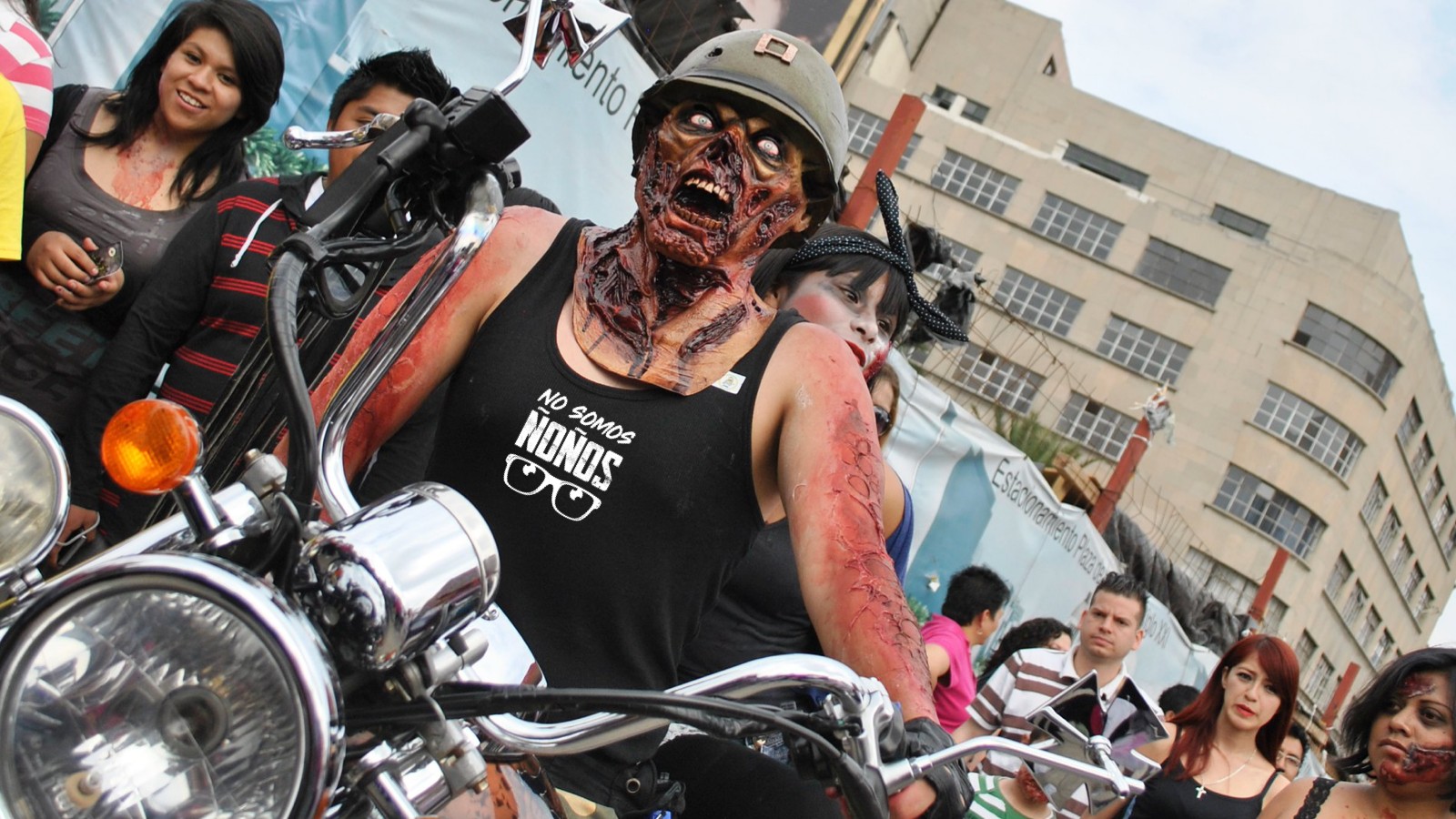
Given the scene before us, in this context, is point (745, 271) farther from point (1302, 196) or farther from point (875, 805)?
point (1302, 196)

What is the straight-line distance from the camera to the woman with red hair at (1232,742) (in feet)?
16.1

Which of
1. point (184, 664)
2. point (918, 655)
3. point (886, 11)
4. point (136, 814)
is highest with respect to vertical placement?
point (886, 11)

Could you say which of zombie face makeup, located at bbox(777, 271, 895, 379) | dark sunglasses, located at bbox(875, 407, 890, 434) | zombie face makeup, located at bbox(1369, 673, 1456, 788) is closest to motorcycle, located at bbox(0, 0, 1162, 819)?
zombie face makeup, located at bbox(777, 271, 895, 379)

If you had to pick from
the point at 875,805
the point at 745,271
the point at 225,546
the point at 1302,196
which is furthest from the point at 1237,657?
the point at 1302,196

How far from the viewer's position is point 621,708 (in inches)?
51.4

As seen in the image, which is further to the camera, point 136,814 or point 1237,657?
point 1237,657

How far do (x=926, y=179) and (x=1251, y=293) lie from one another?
9.92m

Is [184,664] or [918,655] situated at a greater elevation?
[918,655]

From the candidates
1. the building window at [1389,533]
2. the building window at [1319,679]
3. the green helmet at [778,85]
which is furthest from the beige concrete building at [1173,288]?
the green helmet at [778,85]

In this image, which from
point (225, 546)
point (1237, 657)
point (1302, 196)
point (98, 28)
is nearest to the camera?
point (225, 546)

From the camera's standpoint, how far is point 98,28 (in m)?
4.91

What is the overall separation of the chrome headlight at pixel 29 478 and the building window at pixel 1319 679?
49.8m

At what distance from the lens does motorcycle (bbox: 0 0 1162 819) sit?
44.6 inches

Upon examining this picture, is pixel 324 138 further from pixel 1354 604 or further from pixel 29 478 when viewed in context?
pixel 1354 604
